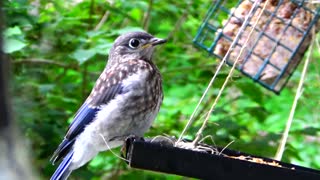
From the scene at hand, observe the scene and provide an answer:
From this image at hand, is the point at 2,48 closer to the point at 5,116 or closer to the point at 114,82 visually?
the point at 5,116

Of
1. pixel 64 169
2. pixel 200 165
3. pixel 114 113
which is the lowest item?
pixel 64 169

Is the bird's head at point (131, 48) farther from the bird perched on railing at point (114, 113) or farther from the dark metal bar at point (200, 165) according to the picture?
the dark metal bar at point (200, 165)

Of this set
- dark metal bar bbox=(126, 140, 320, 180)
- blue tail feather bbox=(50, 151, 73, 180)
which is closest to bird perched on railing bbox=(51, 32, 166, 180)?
blue tail feather bbox=(50, 151, 73, 180)

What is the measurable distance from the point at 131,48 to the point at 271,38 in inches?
37.0

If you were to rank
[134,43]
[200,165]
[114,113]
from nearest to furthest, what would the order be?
[200,165] < [114,113] < [134,43]

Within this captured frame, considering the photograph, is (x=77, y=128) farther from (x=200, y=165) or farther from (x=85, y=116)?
(x=200, y=165)

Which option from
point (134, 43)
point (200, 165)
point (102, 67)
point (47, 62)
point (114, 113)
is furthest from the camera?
point (102, 67)

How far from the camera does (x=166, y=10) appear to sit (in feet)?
14.3

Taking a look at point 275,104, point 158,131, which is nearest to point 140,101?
point 158,131

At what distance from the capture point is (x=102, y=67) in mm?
4148

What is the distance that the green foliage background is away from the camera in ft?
11.8

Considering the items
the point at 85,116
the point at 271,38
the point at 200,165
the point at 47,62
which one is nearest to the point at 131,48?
the point at 85,116

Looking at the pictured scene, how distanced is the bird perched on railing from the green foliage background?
0.21m

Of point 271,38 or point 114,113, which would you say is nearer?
point 114,113
